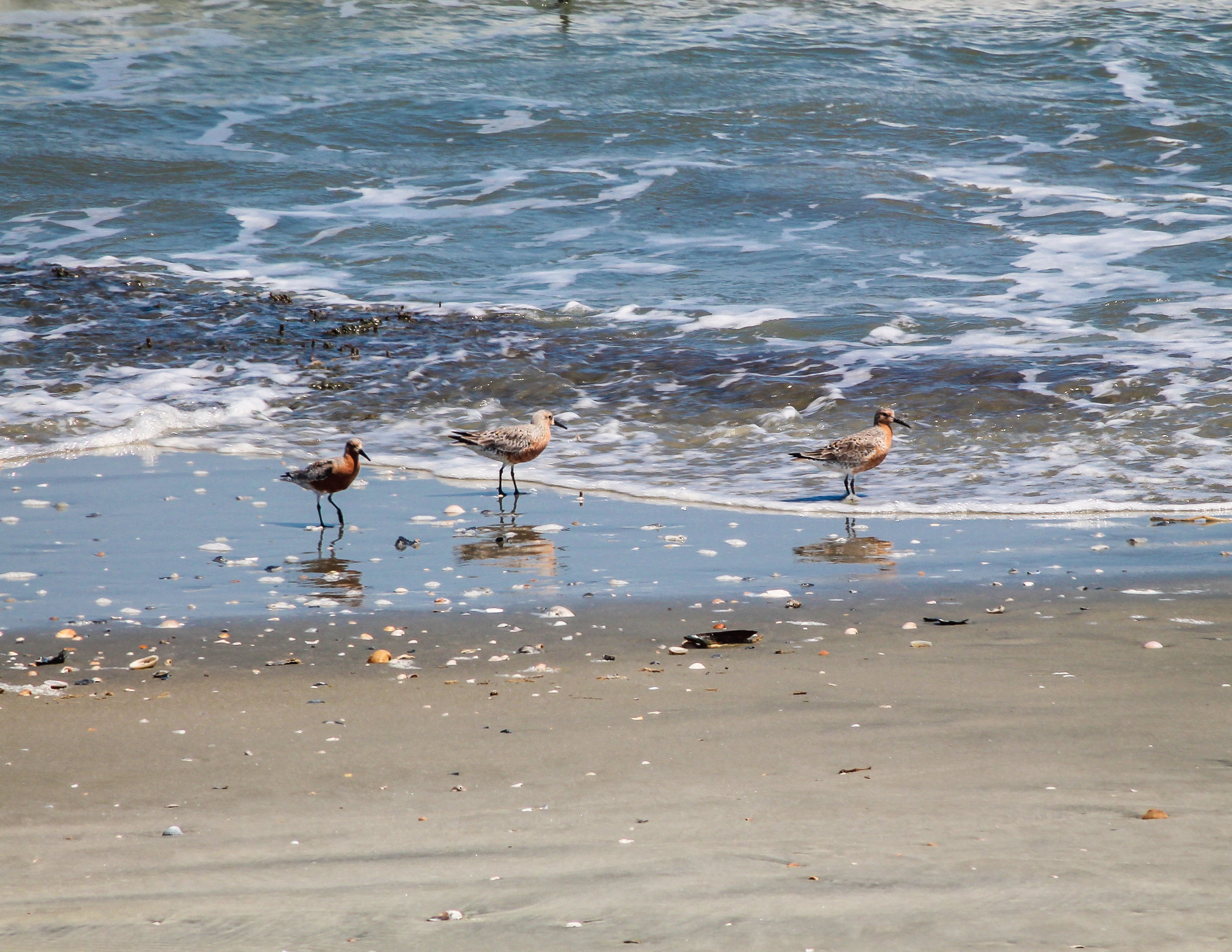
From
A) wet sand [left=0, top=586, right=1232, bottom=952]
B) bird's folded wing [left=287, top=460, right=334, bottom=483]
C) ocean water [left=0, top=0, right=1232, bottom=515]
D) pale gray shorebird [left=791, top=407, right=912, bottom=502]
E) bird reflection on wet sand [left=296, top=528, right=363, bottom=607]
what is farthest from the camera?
ocean water [left=0, top=0, right=1232, bottom=515]

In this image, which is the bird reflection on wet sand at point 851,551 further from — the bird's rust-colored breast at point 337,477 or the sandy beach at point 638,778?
the bird's rust-colored breast at point 337,477

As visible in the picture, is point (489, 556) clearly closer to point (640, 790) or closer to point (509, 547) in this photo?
point (509, 547)

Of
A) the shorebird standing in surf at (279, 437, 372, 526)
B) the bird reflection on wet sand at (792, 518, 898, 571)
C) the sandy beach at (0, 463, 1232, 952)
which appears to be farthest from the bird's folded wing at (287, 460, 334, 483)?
the bird reflection on wet sand at (792, 518, 898, 571)

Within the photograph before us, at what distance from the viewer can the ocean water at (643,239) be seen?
10445mm

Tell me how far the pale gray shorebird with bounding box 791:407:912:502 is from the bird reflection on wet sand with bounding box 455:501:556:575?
92.1 inches

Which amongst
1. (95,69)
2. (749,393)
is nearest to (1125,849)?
(749,393)

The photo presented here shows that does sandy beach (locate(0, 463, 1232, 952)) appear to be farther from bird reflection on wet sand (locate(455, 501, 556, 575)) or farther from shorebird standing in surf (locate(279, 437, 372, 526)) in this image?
shorebird standing in surf (locate(279, 437, 372, 526))

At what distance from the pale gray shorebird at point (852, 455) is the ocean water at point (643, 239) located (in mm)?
217

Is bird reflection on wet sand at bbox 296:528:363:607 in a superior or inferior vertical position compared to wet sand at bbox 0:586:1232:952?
inferior

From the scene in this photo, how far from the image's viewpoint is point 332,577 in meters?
6.77

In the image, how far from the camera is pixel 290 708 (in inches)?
186

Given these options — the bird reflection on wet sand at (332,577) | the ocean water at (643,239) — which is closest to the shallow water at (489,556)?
the bird reflection on wet sand at (332,577)

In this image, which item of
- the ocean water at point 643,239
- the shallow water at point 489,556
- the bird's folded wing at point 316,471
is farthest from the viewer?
the ocean water at point 643,239

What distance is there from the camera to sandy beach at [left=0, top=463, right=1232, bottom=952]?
2.96 metres
